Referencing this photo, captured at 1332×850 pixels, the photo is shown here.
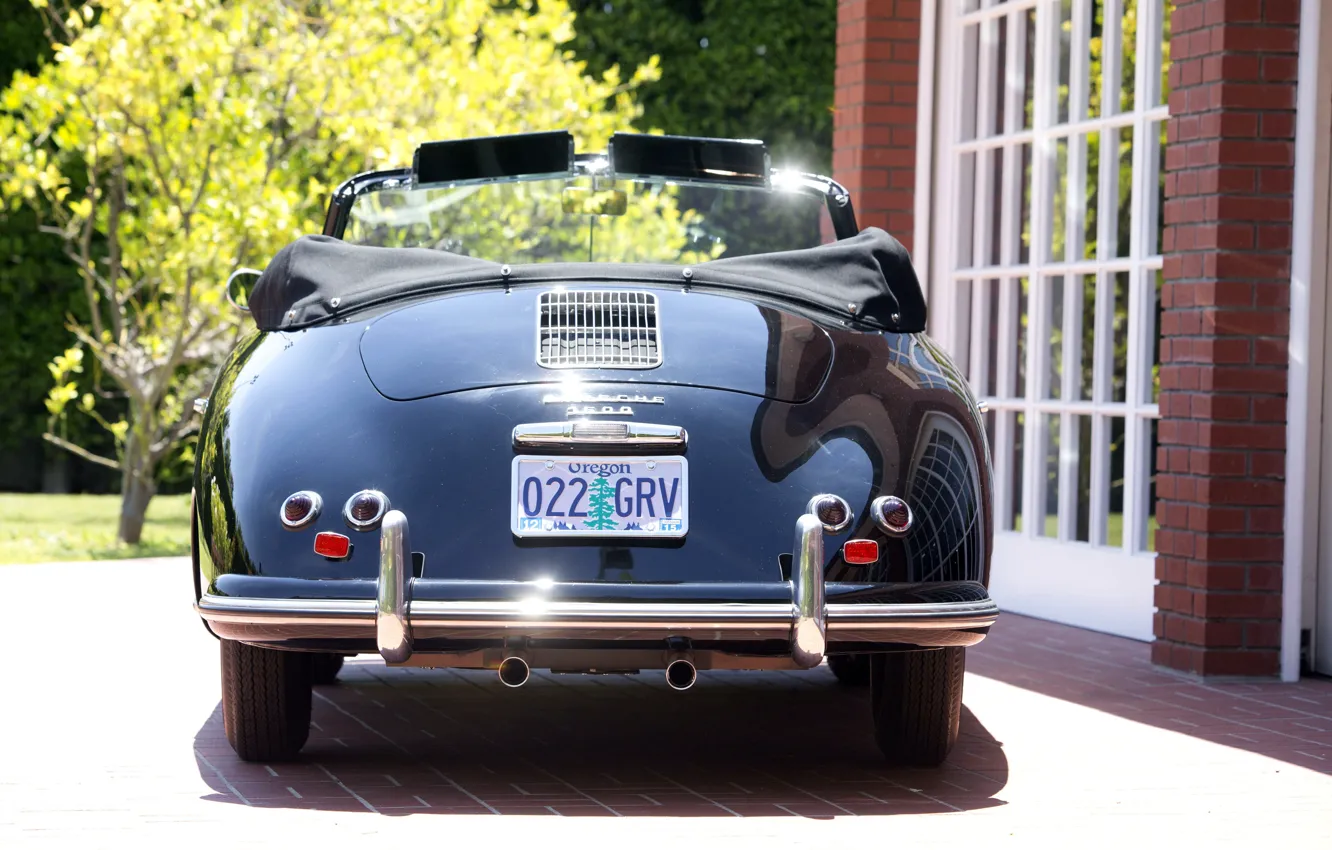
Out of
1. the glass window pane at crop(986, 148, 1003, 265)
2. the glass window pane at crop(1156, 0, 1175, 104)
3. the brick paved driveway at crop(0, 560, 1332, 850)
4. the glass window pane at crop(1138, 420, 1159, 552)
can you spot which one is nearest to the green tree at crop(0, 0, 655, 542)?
the glass window pane at crop(986, 148, 1003, 265)

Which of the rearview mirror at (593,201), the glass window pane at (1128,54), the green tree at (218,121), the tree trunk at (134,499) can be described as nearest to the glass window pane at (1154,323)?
the glass window pane at (1128,54)

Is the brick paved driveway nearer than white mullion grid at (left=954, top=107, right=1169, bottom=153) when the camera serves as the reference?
Yes

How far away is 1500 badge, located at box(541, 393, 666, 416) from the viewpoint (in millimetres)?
4145

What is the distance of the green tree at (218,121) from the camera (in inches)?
409

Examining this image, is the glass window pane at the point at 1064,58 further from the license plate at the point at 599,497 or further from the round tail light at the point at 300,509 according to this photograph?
the round tail light at the point at 300,509

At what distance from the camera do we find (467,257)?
5.00 m

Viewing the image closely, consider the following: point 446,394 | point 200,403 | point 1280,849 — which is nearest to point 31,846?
point 446,394

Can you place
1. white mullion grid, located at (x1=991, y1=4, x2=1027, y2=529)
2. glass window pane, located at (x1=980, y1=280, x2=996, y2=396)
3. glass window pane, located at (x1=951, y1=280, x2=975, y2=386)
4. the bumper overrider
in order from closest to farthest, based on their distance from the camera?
the bumper overrider, white mullion grid, located at (x1=991, y1=4, x2=1027, y2=529), glass window pane, located at (x1=980, y1=280, x2=996, y2=396), glass window pane, located at (x1=951, y1=280, x2=975, y2=386)

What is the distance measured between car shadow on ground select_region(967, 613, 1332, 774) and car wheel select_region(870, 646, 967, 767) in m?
1.05

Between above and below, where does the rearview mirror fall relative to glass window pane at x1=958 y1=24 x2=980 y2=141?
below

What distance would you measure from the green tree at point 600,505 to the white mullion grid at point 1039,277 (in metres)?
4.28

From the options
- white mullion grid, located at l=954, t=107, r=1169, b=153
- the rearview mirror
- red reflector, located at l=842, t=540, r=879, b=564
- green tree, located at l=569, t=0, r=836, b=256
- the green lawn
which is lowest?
the green lawn

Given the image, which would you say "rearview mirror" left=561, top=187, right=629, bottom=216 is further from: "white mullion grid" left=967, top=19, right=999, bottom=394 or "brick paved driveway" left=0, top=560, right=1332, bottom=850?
"white mullion grid" left=967, top=19, right=999, bottom=394

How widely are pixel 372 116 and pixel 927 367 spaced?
710 cm
